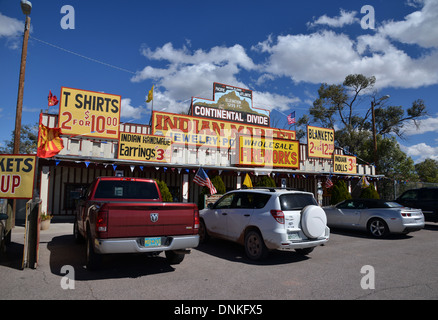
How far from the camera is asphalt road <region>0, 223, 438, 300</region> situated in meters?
4.65

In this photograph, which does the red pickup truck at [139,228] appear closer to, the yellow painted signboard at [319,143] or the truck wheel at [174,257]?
the truck wheel at [174,257]

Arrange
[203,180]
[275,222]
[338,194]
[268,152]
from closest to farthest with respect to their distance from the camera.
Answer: [275,222]
[203,180]
[268,152]
[338,194]

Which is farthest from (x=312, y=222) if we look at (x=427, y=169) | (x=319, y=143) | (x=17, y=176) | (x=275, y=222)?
(x=427, y=169)

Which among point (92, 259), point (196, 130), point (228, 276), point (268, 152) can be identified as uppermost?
point (196, 130)

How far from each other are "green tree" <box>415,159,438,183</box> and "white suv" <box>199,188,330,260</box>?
4344cm

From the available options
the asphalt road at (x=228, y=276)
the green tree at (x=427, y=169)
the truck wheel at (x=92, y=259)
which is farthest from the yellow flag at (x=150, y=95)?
the green tree at (x=427, y=169)

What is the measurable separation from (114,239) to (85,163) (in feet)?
30.0

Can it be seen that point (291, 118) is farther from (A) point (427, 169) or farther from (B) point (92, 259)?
(A) point (427, 169)

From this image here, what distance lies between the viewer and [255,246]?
7.05m

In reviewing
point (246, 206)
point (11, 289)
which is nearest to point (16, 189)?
point (11, 289)

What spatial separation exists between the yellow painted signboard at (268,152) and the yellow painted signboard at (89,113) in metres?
6.89

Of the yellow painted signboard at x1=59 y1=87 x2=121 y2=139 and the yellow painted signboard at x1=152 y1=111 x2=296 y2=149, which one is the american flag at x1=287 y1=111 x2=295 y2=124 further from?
the yellow painted signboard at x1=59 y1=87 x2=121 y2=139

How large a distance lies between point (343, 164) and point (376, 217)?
453 inches
